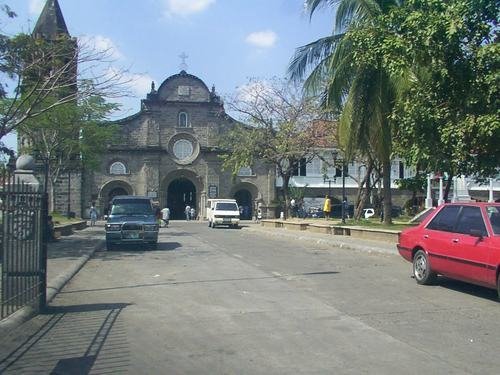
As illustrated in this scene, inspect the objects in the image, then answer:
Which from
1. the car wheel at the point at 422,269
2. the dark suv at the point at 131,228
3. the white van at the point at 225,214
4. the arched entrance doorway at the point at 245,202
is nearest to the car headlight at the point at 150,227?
the dark suv at the point at 131,228

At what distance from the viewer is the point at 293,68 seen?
78.2 feet

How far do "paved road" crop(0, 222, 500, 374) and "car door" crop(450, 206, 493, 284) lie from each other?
1.51 ft

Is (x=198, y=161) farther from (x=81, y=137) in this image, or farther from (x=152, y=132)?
(x=81, y=137)

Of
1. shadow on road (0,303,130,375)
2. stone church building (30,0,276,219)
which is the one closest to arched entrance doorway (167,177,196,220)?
stone church building (30,0,276,219)

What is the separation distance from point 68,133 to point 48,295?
2638 centimetres

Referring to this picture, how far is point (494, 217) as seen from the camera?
977cm

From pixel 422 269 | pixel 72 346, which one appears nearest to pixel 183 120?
pixel 422 269

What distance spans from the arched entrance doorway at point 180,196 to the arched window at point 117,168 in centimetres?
520

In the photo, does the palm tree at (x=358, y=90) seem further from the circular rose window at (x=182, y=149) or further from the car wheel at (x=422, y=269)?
the circular rose window at (x=182, y=149)

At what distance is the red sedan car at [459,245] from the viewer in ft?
30.7

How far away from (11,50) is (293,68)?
10742 mm

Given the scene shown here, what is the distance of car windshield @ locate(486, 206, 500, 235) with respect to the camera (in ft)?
31.4

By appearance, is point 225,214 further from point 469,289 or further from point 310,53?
point 469,289

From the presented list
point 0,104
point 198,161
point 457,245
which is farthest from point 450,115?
point 198,161
